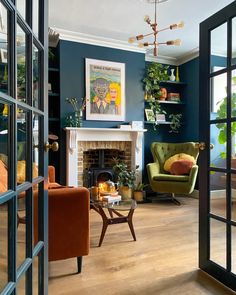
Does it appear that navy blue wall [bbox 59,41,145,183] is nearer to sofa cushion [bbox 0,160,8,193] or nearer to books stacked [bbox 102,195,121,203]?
books stacked [bbox 102,195,121,203]

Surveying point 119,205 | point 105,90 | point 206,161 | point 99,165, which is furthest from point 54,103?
point 206,161

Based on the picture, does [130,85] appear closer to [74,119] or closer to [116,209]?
[74,119]

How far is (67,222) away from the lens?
1868 mm

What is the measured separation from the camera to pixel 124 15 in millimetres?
3537

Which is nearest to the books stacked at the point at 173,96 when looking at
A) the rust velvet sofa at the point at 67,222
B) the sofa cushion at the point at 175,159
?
the sofa cushion at the point at 175,159

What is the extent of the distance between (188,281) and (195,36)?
377 centimetres

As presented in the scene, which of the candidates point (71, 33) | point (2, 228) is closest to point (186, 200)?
point (71, 33)

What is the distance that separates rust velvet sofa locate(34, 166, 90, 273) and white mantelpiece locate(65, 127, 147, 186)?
2337mm

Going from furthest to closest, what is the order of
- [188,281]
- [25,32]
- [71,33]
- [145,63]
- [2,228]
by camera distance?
[145,63]
[71,33]
[188,281]
[25,32]
[2,228]

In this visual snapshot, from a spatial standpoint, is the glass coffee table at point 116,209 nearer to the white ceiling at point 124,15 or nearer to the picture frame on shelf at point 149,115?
the white ceiling at point 124,15

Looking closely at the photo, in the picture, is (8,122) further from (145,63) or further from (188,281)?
(145,63)

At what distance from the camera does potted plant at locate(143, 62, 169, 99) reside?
4840 millimetres

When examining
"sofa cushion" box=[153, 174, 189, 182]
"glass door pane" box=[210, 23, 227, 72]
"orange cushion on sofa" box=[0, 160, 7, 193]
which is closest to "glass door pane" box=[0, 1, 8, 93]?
"orange cushion on sofa" box=[0, 160, 7, 193]

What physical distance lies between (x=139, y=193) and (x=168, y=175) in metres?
0.61
